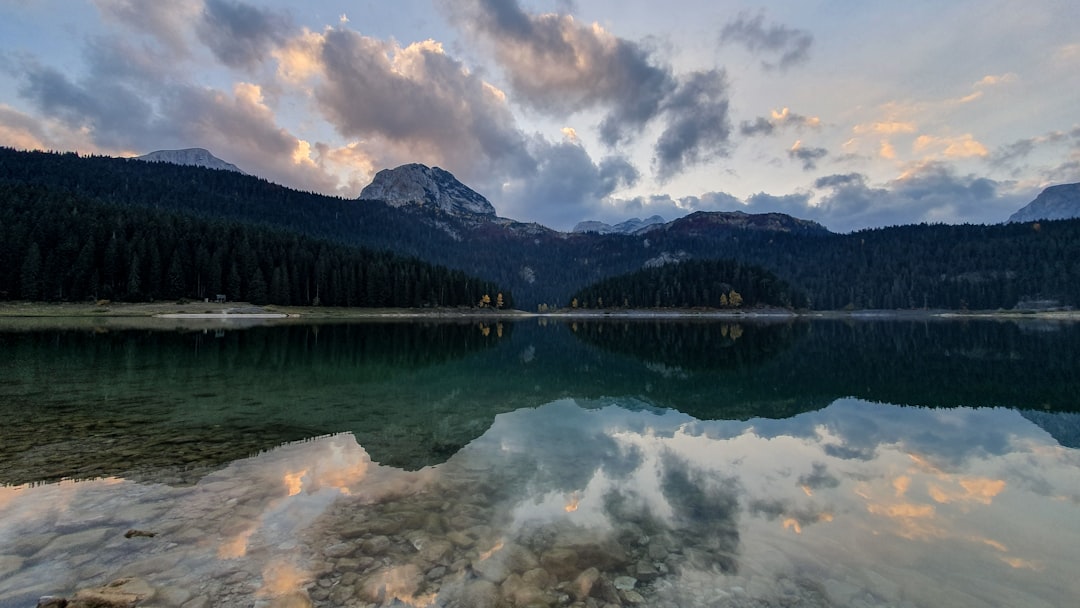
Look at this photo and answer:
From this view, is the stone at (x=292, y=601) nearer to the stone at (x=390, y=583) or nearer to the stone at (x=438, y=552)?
the stone at (x=390, y=583)

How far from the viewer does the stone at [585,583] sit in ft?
20.8

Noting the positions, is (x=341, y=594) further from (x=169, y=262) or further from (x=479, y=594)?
(x=169, y=262)

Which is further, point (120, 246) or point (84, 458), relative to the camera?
point (120, 246)

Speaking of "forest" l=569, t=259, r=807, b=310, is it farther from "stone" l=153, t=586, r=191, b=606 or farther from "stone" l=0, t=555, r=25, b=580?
"stone" l=0, t=555, r=25, b=580

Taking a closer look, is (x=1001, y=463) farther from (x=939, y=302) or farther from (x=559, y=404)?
(x=939, y=302)

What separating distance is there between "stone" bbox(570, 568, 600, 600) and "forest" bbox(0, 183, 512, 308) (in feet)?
371

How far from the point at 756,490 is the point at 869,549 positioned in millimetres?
2922

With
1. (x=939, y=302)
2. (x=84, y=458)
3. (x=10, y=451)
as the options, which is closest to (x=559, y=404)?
(x=84, y=458)

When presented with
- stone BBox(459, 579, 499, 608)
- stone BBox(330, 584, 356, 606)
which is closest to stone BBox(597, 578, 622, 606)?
stone BBox(459, 579, 499, 608)

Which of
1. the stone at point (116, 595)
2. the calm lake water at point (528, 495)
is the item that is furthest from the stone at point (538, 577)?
the stone at point (116, 595)

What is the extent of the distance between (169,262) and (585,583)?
118469 millimetres

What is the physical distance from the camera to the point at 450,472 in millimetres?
11312

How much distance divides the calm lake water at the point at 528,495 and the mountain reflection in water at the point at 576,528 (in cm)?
5

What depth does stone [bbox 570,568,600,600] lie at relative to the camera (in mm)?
6328
